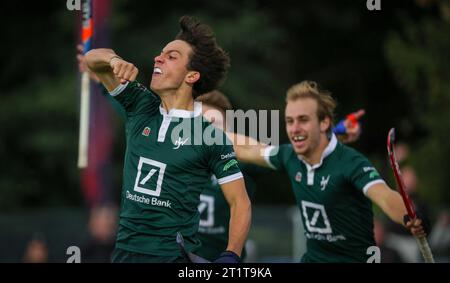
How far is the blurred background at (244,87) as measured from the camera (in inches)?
629

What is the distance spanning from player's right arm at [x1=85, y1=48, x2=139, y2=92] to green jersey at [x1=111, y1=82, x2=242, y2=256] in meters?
0.35

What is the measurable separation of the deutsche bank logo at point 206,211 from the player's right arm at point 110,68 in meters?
2.12

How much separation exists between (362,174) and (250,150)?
1.12 m

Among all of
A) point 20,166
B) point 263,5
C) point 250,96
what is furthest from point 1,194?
point 263,5

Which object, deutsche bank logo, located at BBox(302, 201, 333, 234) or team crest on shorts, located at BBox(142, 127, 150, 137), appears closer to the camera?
team crest on shorts, located at BBox(142, 127, 150, 137)

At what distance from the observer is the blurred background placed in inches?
629

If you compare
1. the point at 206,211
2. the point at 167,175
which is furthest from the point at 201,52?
the point at 206,211

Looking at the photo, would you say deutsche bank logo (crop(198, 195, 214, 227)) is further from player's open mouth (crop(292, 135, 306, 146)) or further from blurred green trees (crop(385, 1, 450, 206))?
blurred green trees (crop(385, 1, 450, 206))

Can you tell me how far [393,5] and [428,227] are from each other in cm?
1456

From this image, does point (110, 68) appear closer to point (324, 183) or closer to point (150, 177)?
point (150, 177)

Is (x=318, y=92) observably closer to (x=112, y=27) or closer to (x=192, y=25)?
(x=192, y=25)

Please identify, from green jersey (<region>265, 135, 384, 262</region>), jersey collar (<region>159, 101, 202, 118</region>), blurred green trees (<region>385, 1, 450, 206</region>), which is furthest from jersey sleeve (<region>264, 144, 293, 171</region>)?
blurred green trees (<region>385, 1, 450, 206</region>)

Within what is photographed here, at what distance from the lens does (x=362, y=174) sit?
26.2 ft
